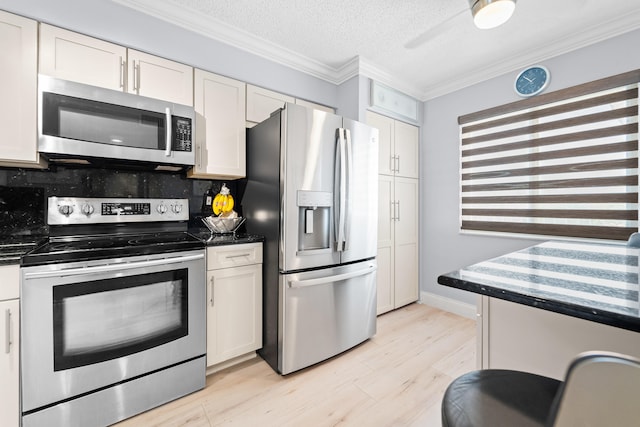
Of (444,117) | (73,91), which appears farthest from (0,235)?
(444,117)

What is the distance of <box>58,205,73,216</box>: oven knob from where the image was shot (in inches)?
72.4

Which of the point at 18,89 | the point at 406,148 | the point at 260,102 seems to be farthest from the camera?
the point at 406,148

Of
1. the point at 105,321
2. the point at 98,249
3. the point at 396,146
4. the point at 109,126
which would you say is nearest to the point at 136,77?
the point at 109,126

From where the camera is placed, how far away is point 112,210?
6.54ft

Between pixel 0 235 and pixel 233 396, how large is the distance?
5.68ft

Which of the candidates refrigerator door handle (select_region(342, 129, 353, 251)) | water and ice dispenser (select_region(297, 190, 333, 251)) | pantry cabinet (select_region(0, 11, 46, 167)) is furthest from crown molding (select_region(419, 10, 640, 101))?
pantry cabinet (select_region(0, 11, 46, 167))

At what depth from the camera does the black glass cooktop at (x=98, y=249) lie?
1.31m

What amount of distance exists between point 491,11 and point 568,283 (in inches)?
58.5

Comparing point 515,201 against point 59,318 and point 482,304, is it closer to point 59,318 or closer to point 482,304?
point 482,304

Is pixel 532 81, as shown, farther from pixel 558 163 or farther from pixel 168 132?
pixel 168 132

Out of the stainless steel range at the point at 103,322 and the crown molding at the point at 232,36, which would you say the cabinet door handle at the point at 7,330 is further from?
the crown molding at the point at 232,36

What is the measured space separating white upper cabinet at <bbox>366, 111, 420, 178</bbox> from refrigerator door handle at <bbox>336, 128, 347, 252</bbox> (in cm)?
89

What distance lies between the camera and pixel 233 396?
5.76 feet

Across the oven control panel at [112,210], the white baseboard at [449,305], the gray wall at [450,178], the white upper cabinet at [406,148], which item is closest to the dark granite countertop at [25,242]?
the oven control panel at [112,210]
